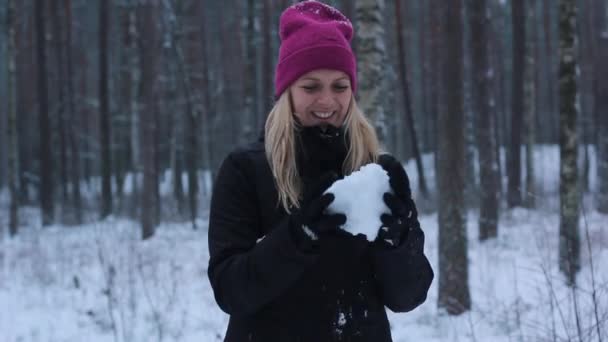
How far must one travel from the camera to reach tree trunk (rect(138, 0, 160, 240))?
1229 centimetres

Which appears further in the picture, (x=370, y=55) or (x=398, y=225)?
(x=370, y=55)

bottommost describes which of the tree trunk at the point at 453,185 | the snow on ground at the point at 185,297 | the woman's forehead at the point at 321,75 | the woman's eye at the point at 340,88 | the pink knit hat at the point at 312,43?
the snow on ground at the point at 185,297

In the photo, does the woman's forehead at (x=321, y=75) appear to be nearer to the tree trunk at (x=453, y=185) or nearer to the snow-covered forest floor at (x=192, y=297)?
the snow-covered forest floor at (x=192, y=297)

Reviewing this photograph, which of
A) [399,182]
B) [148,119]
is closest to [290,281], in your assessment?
[399,182]

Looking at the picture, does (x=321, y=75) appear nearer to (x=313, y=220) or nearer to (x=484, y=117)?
(x=313, y=220)

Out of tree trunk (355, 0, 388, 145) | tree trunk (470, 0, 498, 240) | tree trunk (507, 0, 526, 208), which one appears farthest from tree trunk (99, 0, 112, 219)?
tree trunk (355, 0, 388, 145)

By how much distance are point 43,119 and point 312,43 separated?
51.7 feet

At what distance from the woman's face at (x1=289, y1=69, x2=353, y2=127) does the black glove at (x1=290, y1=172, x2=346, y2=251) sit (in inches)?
13.6

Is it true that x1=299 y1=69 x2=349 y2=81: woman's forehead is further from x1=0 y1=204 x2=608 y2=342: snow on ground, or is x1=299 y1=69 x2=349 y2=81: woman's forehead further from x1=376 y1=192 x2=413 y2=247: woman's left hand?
x1=0 y1=204 x2=608 y2=342: snow on ground

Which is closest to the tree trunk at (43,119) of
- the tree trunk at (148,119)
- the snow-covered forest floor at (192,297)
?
the tree trunk at (148,119)

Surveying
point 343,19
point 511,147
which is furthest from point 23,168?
point 343,19

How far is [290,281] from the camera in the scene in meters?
1.47

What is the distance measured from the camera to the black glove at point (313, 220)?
140 cm

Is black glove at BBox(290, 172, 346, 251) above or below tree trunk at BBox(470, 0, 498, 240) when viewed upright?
above
